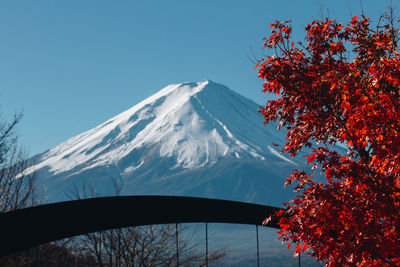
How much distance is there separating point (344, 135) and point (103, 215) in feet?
22.0

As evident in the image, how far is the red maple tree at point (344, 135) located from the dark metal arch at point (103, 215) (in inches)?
189

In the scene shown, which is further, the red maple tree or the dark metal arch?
the dark metal arch

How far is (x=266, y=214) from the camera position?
16.8 meters

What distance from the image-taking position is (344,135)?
963 cm

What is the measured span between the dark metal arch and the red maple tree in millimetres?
4796

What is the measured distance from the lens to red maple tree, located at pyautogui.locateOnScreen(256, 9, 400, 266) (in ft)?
28.7

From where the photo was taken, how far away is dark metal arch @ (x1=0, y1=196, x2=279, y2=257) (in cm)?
1073

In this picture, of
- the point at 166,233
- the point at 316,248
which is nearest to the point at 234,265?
the point at 166,233

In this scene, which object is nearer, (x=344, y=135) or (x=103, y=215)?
(x=344, y=135)

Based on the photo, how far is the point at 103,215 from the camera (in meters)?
12.8

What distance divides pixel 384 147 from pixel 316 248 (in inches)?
111

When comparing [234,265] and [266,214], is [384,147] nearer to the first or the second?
[266,214]

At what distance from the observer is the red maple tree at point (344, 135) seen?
28.7 feet

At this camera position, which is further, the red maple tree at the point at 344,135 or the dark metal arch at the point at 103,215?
the dark metal arch at the point at 103,215
